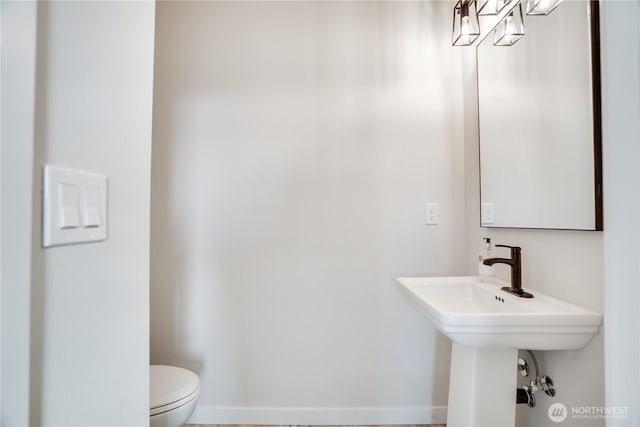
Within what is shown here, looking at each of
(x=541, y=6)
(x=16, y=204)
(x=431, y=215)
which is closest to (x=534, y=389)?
(x=431, y=215)

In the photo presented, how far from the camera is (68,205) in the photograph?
417mm

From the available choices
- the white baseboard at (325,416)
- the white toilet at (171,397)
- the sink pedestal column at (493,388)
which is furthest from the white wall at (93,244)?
the white baseboard at (325,416)

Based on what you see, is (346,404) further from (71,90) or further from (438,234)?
(71,90)

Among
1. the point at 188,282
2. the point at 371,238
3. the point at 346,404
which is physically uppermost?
the point at 371,238

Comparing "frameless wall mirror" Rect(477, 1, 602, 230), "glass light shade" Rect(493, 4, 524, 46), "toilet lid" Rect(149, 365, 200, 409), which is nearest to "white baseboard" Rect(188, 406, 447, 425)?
"toilet lid" Rect(149, 365, 200, 409)

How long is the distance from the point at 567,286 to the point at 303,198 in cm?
119

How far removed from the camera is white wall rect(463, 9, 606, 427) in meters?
0.94

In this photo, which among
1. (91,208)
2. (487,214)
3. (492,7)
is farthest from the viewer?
(487,214)

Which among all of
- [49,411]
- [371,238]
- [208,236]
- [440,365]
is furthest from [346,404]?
[49,411]

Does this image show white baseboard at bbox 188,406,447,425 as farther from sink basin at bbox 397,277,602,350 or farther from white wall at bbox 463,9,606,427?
sink basin at bbox 397,277,602,350

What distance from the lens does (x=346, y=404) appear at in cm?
164

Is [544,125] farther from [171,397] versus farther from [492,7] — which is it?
[171,397]

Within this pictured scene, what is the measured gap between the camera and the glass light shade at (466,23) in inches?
58.2

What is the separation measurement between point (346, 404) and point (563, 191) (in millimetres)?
1442
